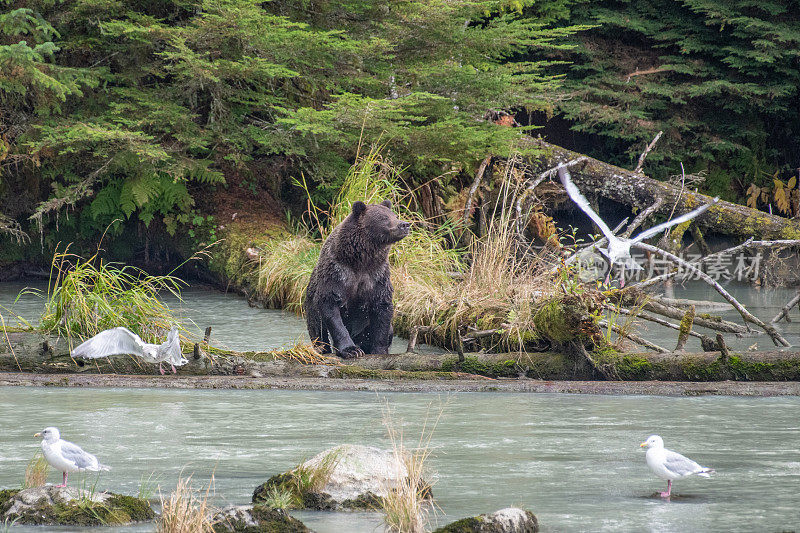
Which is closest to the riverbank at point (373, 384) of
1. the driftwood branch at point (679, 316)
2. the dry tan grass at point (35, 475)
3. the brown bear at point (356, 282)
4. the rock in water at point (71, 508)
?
the brown bear at point (356, 282)

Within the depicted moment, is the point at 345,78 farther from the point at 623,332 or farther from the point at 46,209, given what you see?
the point at 623,332

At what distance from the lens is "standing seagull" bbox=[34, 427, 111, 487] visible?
4266 mm

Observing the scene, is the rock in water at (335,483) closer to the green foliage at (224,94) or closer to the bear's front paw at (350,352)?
the bear's front paw at (350,352)

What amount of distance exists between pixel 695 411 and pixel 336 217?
578cm

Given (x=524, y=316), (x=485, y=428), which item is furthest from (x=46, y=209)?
(x=485, y=428)

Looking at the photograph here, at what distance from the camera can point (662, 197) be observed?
491 inches

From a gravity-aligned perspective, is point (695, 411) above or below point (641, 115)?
below

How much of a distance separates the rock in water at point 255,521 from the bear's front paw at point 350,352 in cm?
332

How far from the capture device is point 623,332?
762cm

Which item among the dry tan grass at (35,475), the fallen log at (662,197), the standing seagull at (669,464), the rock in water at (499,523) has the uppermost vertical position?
the fallen log at (662,197)

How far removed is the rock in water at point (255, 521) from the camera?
12.8ft

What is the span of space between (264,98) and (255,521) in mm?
10165

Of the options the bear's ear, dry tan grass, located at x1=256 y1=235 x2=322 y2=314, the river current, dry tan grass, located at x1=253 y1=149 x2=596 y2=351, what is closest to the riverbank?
the river current

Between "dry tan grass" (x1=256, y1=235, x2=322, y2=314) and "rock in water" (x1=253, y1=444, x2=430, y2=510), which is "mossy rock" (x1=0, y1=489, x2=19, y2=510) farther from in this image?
"dry tan grass" (x1=256, y1=235, x2=322, y2=314)
